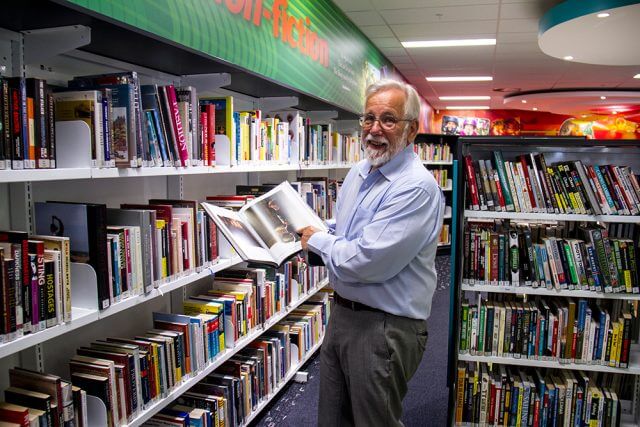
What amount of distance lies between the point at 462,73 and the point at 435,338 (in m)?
6.68

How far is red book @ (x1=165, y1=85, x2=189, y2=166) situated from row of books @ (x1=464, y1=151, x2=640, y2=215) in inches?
61.5

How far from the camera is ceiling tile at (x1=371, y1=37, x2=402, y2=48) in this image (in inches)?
280

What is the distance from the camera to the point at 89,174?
1.64m

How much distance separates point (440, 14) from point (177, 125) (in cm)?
460

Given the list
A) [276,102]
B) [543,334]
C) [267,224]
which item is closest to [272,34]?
[276,102]

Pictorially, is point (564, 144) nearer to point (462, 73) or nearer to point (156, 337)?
point (156, 337)

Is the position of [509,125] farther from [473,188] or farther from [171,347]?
[171,347]

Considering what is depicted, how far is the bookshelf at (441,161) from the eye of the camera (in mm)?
9469

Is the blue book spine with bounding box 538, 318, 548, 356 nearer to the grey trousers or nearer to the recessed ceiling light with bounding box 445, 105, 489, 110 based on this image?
the grey trousers

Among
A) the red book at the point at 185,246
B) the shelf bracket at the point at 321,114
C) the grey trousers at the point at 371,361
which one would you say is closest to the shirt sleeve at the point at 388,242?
the grey trousers at the point at 371,361

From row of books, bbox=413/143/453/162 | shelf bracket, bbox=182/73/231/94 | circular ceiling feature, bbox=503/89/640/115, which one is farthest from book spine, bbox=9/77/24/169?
circular ceiling feature, bbox=503/89/640/115

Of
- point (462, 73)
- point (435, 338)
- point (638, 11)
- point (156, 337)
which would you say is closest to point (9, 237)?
point (156, 337)

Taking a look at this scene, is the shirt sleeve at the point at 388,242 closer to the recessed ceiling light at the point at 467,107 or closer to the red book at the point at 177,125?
the red book at the point at 177,125

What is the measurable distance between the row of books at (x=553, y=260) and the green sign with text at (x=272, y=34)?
5.21 ft
